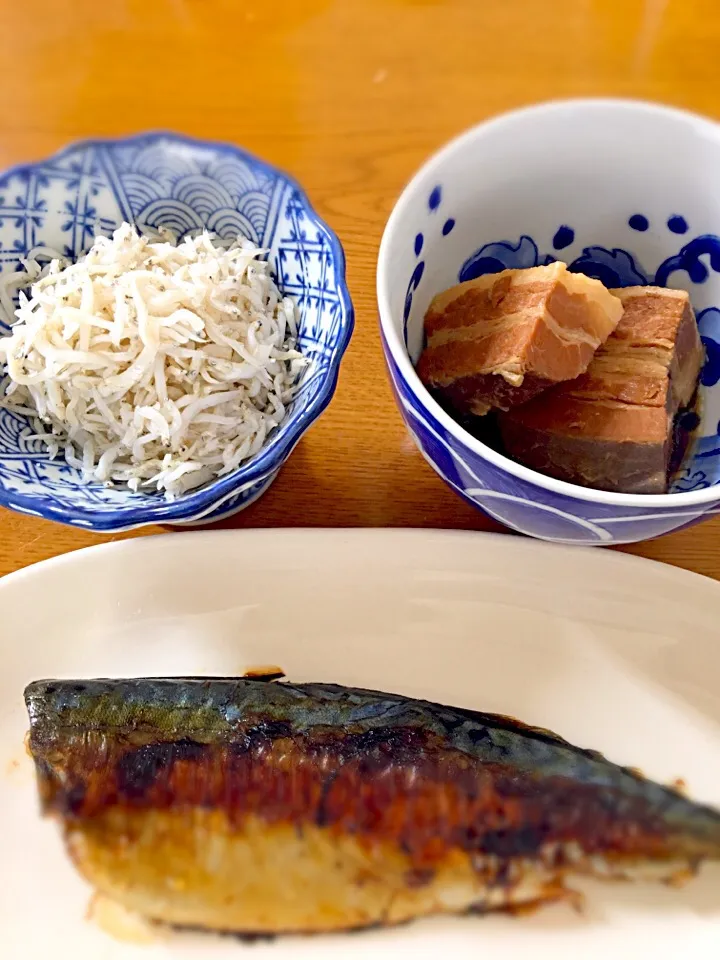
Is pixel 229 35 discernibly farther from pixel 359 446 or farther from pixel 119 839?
pixel 119 839

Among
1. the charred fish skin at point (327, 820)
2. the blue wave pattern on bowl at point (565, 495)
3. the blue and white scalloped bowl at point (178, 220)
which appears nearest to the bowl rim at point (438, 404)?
the blue wave pattern on bowl at point (565, 495)

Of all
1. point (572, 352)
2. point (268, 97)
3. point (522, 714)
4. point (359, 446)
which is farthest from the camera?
point (268, 97)

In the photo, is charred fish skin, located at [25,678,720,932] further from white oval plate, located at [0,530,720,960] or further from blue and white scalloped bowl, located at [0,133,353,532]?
blue and white scalloped bowl, located at [0,133,353,532]

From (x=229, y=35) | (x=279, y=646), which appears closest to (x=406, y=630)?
(x=279, y=646)

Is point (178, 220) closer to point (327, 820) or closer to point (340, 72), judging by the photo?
point (340, 72)

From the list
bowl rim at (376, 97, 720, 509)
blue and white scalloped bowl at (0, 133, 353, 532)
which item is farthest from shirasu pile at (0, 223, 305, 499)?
bowl rim at (376, 97, 720, 509)

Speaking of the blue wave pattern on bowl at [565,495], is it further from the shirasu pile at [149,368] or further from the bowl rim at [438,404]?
the shirasu pile at [149,368]
